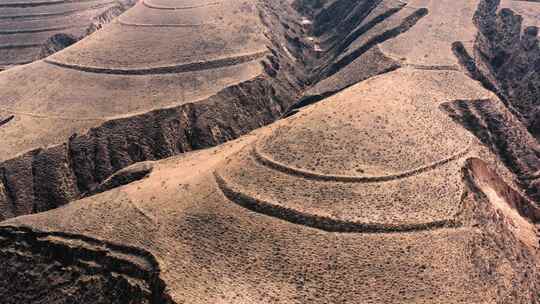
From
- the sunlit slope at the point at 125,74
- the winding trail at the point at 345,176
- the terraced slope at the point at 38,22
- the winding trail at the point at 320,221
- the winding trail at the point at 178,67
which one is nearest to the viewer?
the winding trail at the point at 320,221

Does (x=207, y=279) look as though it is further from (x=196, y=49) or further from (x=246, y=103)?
(x=196, y=49)

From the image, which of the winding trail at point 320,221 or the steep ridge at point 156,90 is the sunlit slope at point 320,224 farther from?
the steep ridge at point 156,90

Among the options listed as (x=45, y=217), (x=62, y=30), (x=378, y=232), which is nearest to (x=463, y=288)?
(x=378, y=232)

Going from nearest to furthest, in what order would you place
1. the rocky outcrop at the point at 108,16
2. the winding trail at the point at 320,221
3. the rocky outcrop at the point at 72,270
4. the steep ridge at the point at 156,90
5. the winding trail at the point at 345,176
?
the rocky outcrop at the point at 72,270 → the winding trail at the point at 320,221 → the winding trail at the point at 345,176 → the steep ridge at the point at 156,90 → the rocky outcrop at the point at 108,16

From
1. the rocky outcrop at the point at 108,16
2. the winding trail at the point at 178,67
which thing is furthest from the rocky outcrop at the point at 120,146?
the rocky outcrop at the point at 108,16

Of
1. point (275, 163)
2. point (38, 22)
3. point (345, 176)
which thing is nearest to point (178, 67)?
point (275, 163)

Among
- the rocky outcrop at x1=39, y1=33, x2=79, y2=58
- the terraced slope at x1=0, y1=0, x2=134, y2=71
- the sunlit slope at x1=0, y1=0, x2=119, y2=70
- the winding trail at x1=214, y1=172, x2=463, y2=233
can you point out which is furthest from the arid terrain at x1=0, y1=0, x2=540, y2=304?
the sunlit slope at x1=0, y1=0, x2=119, y2=70

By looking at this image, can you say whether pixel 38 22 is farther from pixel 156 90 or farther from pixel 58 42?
pixel 156 90
